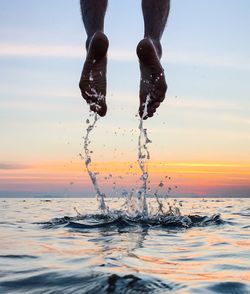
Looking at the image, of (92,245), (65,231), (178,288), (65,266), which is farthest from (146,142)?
(178,288)

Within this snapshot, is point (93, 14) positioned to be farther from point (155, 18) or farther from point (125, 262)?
point (125, 262)

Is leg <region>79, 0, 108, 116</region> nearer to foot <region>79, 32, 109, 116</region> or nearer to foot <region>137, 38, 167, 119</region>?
foot <region>79, 32, 109, 116</region>

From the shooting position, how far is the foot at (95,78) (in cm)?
582

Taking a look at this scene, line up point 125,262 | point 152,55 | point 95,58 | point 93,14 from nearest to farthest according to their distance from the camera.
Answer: point 125,262 < point 152,55 < point 93,14 < point 95,58

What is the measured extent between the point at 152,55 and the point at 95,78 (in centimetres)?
78

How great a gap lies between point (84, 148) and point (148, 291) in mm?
6350

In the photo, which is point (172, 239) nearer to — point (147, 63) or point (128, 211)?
point (147, 63)

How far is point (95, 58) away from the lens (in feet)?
19.3

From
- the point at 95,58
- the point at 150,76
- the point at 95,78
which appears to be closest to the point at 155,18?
the point at 150,76

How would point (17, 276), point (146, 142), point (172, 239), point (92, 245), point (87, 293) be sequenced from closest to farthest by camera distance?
point (87, 293) → point (17, 276) → point (92, 245) → point (172, 239) → point (146, 142)

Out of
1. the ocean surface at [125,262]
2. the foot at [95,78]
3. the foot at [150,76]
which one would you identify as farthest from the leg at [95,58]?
the ocean surface at [125,262]

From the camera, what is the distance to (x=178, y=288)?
287 centimetres

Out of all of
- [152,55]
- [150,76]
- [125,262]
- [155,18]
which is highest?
[155,18]

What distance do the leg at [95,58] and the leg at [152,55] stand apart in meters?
0.48
